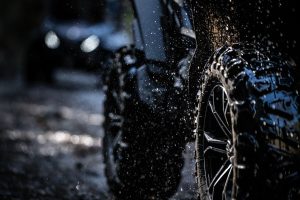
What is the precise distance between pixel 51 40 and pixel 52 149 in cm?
998

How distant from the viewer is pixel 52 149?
691 centimetres

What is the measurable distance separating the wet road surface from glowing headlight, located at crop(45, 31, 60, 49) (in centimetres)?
290

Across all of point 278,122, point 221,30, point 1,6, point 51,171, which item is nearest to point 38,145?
point 51,171

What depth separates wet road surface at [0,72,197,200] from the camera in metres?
4.66

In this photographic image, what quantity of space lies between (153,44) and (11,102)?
8.63 metres

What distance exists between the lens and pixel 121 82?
441 centimetres

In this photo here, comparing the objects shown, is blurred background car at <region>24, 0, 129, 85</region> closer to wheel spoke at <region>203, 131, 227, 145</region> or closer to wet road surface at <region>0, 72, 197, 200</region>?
wet road surface at <region>0, 72, 197, 200</region>

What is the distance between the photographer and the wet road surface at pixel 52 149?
466cm

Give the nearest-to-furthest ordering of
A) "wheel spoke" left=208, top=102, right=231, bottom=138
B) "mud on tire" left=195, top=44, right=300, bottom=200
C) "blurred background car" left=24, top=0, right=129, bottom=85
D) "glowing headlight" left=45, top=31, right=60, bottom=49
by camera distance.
A: "mud on tire" left=195, top=44, right=300, bottom=200, "wheel spoke" left=208, top=102, right=231, bottom=138, "blurred background car" left=24, top=0, right=129, bottom=85, "glowing headlight" left=45, top=31, right=60, bottom=49

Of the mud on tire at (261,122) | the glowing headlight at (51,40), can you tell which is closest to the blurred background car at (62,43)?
the glowing headlight at (51,40)

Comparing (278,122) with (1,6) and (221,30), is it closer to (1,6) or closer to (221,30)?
(221,30)

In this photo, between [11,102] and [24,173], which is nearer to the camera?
[24,173]

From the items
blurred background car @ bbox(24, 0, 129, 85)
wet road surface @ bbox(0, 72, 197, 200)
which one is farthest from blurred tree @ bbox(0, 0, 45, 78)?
wet road surface @ bbox(0, 72, 197, 200)

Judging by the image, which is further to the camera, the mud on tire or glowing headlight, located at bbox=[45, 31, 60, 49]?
glowing headlight, located at bbox=[45, 31, 60, 49]
